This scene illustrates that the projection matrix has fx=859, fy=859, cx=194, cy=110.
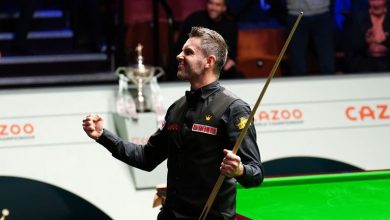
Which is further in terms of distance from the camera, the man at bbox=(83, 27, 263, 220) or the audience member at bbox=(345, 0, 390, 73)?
the audience member at bbox=(345, 0, 390, 73)

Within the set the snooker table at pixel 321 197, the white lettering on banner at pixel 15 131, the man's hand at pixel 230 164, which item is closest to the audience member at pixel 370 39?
the snooker table at pixel 321 197

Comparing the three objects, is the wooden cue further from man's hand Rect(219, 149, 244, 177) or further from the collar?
the collar

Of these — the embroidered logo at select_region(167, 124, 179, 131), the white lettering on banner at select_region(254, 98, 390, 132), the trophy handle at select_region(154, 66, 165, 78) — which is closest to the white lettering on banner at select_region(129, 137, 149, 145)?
the trophy handle at select_region(154, 66, 165, 78)

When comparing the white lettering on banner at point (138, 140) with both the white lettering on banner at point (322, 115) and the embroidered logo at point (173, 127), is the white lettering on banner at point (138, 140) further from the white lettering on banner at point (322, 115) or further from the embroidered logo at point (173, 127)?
the embroidered logo at point (173, 127)

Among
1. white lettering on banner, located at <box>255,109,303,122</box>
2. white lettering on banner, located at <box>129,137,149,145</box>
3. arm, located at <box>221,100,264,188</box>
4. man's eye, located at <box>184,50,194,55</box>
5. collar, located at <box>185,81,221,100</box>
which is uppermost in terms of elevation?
man's eye, located at <box>184,50,194,55</box>

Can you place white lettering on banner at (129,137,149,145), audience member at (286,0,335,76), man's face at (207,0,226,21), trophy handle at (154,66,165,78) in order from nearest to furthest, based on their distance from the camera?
white lettering on banner at (129,137,149,145) → trophy handle at (154,66,165,78) → man's face at (207,0,226,21) → audience member at (286,0,335,76)

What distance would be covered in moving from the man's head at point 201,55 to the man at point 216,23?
3.40m

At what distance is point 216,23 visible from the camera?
273 inches

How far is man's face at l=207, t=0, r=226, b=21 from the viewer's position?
6.86 metres

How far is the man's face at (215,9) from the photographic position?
6.86m

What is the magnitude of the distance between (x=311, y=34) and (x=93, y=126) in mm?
4086

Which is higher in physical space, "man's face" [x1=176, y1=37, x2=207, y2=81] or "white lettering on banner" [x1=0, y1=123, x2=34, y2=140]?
"man's face" [x1=176, y1=37, x2=207, y2=81]

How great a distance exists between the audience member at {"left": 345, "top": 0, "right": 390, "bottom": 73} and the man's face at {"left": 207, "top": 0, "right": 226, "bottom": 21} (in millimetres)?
1273

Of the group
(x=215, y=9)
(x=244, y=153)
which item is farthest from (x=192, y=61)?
(x=215, y=9)
